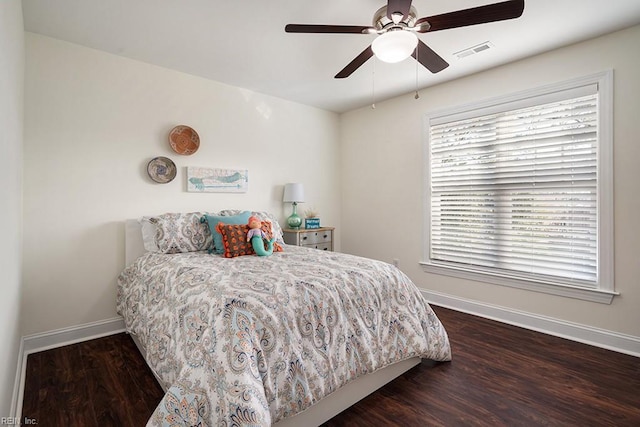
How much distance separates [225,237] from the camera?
8.83ft

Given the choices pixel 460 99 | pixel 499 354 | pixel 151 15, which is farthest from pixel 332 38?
pixel 499 354

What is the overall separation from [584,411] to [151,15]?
12.4 ft

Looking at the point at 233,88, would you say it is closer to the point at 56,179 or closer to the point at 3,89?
the point at 56,179

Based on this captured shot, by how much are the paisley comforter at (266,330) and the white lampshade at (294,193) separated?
1615 millimetres

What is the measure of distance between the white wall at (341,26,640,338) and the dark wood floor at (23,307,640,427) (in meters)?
0.48

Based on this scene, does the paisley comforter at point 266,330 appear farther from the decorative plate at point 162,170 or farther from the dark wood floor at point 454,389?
the decorative plate at point 162,170

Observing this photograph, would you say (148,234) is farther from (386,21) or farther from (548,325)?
(548,325)

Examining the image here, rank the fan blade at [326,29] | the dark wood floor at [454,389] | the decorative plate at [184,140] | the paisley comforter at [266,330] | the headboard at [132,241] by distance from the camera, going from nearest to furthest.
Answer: the paisley comforter at [266,330] < the dark wood floor at [454,389] < the fan blade at [326,29] < the headboard at [132,241] < the decorative plate at [184,140]

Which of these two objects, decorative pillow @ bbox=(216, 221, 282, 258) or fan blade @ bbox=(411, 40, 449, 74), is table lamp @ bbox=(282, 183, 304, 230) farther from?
fan blade @ bbox=(411, 40, 449, 74)

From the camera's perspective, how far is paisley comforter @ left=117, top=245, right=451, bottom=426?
1276 millimetres

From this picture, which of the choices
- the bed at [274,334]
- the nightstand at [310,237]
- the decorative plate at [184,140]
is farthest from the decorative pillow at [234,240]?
the nightstand at [310,237]

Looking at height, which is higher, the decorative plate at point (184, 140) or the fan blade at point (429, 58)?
the fan blade at point (429, 58)

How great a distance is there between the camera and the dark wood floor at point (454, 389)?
1724 mm

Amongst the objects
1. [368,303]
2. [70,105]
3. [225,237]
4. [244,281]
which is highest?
[70,105]
